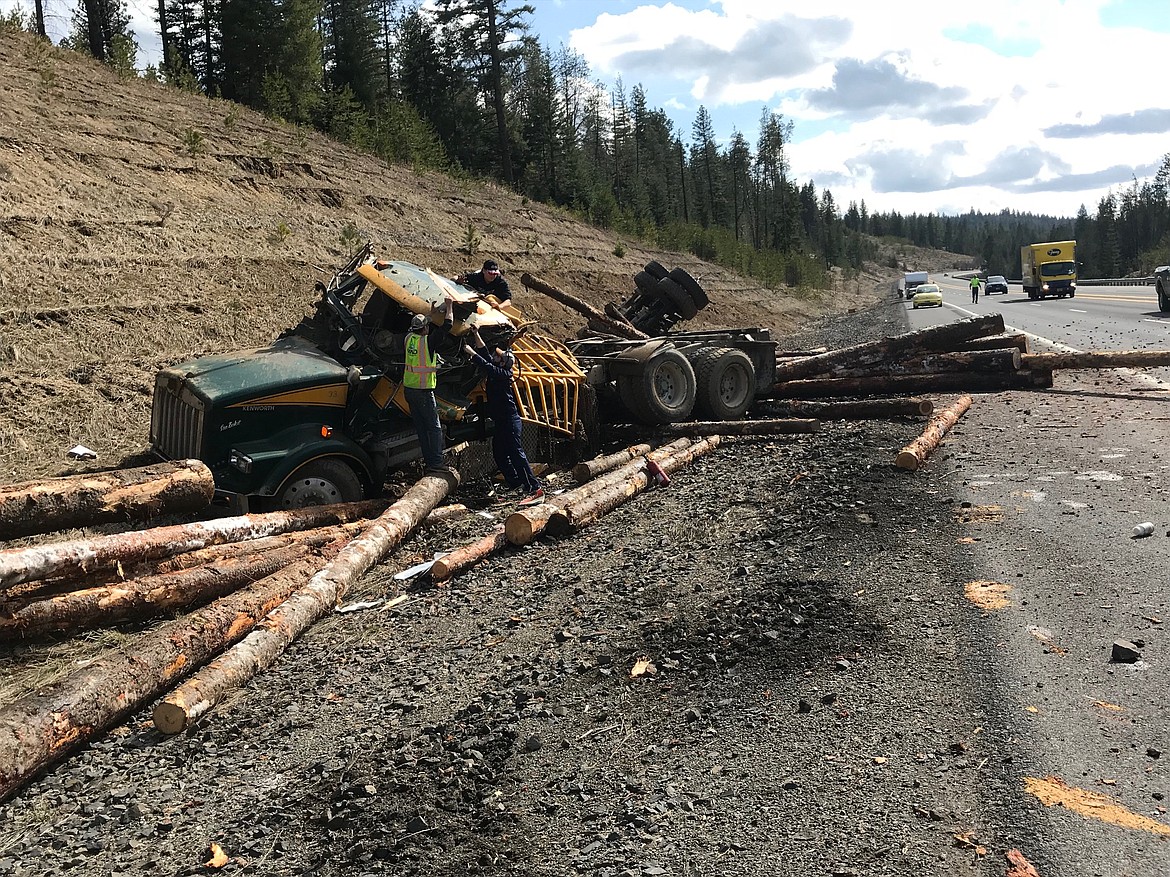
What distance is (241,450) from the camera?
761 cm

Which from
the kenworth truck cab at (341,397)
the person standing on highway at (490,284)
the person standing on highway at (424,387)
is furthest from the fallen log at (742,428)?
the person standing on highway at (424,387)

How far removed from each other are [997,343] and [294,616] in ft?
39.5

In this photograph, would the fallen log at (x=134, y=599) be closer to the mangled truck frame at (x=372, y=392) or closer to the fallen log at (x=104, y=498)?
the fallen log at (x=104, y=498)

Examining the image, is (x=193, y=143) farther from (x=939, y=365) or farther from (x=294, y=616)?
(x=294, y=616)

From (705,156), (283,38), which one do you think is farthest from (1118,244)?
(283,38)

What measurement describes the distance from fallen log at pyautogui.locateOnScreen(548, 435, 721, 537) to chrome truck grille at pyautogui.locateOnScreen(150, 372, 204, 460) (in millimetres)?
3211

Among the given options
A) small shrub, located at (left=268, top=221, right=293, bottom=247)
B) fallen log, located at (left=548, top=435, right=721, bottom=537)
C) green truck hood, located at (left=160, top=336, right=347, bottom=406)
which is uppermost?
small shrub, located at (left=268, top=221, right=293, bottom=247)

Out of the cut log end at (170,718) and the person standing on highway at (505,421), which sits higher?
the person standing on highway at (505,421)

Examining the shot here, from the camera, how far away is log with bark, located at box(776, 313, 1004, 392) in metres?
13.3

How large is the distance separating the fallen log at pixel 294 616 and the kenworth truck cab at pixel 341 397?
85cm

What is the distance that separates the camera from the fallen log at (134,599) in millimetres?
5789

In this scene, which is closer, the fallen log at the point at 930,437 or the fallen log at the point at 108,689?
the fallen log at the point at 108,689

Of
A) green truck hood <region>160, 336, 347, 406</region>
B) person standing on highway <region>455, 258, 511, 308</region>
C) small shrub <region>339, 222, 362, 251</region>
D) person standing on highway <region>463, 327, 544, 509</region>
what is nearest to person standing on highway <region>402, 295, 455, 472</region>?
person standing on highway <region>463, 327, 544, 509</region>

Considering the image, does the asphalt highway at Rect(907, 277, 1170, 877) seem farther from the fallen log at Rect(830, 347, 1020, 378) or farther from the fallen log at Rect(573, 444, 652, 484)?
the fallen log at Rect(573, 444, 652, 484)
